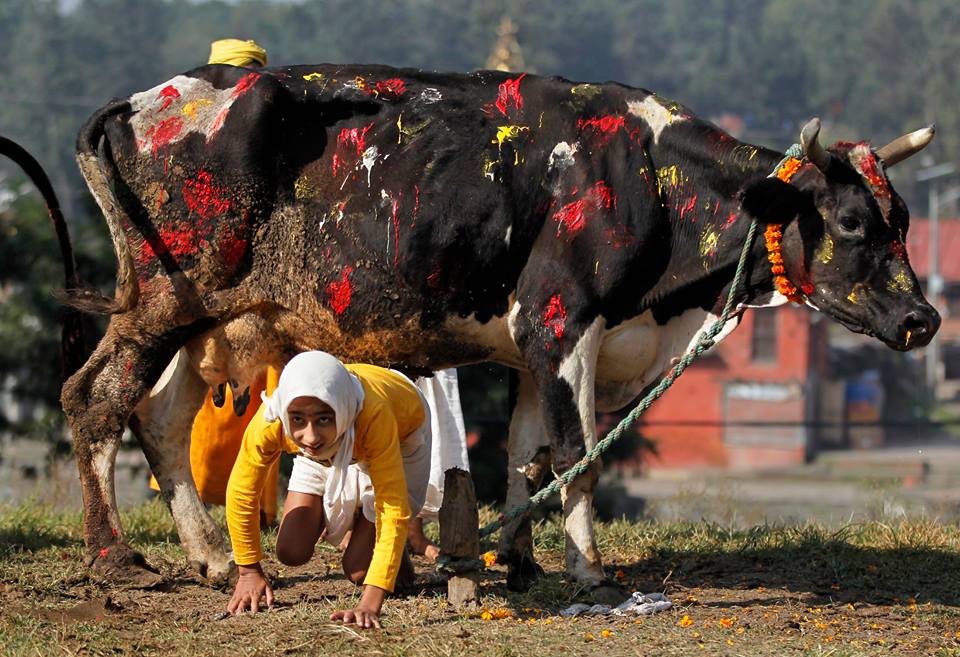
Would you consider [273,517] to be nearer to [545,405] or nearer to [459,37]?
[545,405]

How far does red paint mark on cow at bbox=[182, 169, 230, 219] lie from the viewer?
6793mm

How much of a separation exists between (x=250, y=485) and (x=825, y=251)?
2.59m

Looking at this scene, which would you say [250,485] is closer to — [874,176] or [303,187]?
[303,187]

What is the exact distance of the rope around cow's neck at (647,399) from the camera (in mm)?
6359

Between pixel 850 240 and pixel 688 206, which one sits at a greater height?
pixel 688 206

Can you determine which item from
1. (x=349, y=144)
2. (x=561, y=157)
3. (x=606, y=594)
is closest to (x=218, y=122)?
(x=349, y=144)

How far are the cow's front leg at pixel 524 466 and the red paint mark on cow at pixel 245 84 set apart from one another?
5.94ft

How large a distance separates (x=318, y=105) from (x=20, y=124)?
10141cm

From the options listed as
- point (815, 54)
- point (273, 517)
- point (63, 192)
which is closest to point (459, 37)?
point (815, 54)

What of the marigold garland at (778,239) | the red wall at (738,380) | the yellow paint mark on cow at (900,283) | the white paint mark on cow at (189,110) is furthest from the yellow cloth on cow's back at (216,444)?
the red wall at (738,380)

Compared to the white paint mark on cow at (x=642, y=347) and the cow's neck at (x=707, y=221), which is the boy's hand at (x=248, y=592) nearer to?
the white paint mark on cow at (x=642, y=347)

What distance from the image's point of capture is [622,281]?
6.51 m

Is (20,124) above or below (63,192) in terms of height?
above

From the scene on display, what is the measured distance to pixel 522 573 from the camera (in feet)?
22.1
